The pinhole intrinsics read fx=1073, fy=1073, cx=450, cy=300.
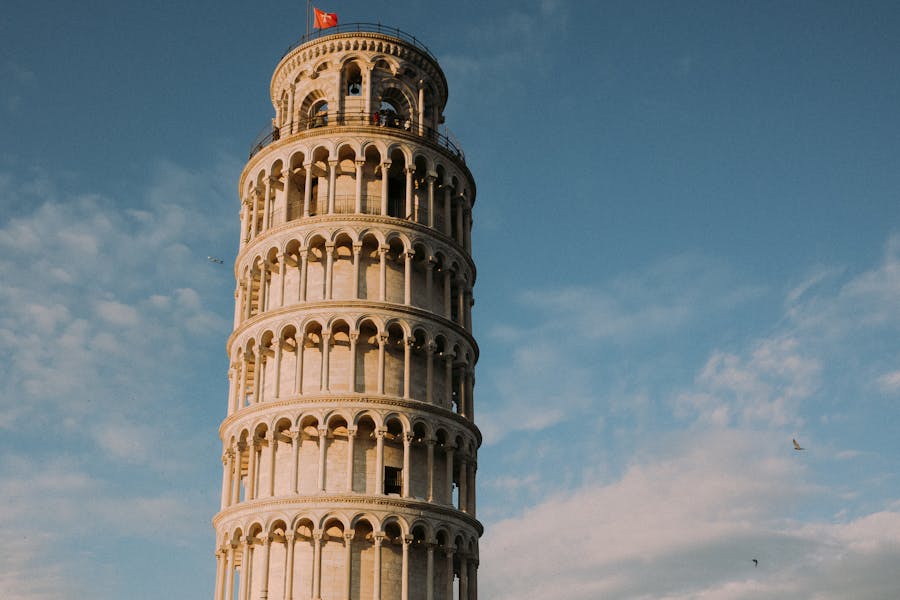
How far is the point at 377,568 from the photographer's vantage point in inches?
1827

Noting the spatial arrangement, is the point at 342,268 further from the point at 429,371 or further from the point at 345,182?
the point at 429,371

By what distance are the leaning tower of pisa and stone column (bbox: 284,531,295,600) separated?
6cm

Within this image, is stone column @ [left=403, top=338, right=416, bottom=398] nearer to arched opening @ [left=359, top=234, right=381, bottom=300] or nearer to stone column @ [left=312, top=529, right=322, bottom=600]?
arched opening @ [left=359, top=234, right=381, bottom=300]

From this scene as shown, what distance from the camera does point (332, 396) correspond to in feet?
160

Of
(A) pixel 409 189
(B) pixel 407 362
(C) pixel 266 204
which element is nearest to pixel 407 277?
(B) pixel 407 362

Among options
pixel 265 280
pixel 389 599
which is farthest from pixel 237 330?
pixel 389 599

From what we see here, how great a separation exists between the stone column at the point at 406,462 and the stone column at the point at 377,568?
2.17 meters

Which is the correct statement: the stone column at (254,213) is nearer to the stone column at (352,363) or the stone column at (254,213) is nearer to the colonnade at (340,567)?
the stone column at (352,363)

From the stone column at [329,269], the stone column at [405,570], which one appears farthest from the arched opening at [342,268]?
the stone column at [405,570]

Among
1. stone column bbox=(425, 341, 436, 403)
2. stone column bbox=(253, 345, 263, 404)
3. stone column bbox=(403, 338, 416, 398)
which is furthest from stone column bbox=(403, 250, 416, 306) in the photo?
stone column bbox=(253, 345, 263, 404)

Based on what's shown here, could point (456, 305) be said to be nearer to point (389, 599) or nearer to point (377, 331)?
point (377, 331)

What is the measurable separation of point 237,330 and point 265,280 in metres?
2.91

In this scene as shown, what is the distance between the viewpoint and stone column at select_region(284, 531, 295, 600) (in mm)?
46031

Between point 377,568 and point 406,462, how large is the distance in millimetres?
4852
